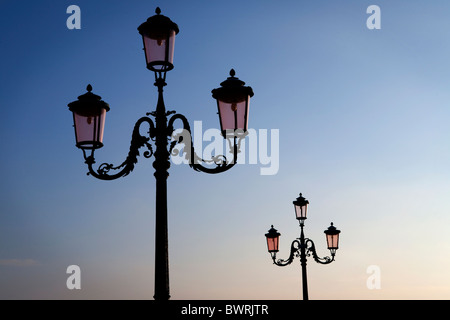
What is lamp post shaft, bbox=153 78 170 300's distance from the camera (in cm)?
690

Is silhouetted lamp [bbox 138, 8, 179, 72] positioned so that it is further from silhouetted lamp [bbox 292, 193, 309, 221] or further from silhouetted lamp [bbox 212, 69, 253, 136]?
silhouetted lamp [bbox 292, 193, 309, 221]

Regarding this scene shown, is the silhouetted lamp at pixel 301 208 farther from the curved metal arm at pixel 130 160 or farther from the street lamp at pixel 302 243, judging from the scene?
the curved metal arm at pixel 130 160

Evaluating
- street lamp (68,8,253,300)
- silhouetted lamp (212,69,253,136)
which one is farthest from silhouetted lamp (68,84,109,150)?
silhouetted lamp (212,69,253,136)

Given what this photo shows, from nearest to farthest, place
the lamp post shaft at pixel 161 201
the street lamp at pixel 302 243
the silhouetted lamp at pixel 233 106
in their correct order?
the lamp post shaft at pixel 161 201 → the silhouetted lamp at pixel 233 106 → the street lamp at pixel 302 243

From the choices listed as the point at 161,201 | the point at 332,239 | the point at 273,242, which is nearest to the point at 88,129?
the point at 161,201

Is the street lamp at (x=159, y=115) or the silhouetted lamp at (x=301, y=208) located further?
the silhouetted lamp at (x=301, y=208)

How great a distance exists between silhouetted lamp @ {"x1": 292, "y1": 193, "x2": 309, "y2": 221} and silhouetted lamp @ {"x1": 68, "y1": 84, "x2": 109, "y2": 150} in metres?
11.4

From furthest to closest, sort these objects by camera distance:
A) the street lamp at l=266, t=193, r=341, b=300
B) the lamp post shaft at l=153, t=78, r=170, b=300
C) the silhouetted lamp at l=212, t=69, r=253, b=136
A: the street lamp at l=266, t=193, r=341, b=300 → the silhouetted lamp at l=212, t=69, r=253, b=136 → the lamp post shaft at l=153, t=78, r=170, b=300

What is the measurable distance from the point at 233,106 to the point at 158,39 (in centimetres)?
136

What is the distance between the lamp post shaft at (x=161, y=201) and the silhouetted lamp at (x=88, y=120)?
2.65 feet

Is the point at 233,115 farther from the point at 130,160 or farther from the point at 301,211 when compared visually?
the point at 301,211

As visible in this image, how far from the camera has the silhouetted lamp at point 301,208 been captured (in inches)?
727

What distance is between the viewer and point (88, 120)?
7918 mm

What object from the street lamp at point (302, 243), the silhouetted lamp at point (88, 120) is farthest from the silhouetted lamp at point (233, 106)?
the street lamp at point (302, 243)
